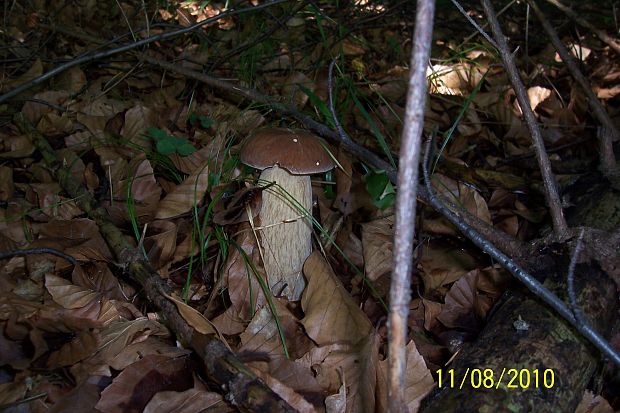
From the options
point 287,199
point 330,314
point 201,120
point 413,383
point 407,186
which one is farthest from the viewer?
point 201,120

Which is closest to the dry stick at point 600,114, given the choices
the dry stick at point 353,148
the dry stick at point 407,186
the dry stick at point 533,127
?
the dry stick at point 533,127

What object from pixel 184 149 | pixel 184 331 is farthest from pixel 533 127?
pixel 184 149

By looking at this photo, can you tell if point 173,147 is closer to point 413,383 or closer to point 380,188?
point 380,188

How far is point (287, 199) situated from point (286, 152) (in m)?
0.21

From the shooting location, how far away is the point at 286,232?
1747 millimetres

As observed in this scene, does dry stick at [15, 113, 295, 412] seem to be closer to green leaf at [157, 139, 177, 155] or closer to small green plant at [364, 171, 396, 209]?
green leaf at [157, 139, 177, 155]

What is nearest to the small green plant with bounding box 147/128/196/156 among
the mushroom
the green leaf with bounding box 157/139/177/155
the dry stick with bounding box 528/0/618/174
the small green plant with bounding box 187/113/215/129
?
the green leaf with bounding box 157/139/177/155

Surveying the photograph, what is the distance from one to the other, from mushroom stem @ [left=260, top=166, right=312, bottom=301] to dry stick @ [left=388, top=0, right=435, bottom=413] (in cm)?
109

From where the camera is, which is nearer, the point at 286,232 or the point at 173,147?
the point at 286,232

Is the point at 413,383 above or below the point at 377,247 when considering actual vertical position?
below

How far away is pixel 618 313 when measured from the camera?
1332 mm

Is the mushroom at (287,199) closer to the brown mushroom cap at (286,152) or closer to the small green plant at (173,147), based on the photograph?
the brown mushroom cap at (286,152)

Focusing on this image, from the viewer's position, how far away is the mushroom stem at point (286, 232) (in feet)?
5.65

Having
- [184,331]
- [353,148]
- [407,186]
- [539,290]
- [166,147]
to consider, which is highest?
[407,186]
